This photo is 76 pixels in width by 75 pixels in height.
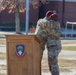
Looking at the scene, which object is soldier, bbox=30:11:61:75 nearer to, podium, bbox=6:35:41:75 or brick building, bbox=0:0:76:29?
podium, bbox=6:35:41:75

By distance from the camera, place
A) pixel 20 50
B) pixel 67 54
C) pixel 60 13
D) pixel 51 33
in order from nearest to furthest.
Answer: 1. pixel 20 50
2. pixel 51 33
3. pixel 67 54
4. pixel 60 13

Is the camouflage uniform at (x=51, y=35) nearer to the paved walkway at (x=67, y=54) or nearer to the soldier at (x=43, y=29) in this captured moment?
the soldier at (x=43, y=29)

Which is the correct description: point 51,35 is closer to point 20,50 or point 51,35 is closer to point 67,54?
point 20,50

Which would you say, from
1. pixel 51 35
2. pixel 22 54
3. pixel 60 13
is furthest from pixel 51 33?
pixel 60 13

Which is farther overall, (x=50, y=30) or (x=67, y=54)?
(x=67, y=54)

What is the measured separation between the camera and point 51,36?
975 centimetres

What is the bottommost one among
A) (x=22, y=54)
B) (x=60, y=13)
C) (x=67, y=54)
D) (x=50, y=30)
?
(x=67, y=54)

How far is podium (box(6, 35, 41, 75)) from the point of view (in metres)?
8.77

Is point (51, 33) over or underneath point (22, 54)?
over

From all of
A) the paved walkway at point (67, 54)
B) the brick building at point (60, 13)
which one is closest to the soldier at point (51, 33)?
the paved walkway at point (67, 54)

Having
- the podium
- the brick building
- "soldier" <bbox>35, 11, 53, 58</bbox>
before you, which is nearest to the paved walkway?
"soldier" <bbox>35, 11, 53, 58</bbox>

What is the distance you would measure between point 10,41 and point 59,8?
3127cm

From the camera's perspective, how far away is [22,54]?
29.0 ft

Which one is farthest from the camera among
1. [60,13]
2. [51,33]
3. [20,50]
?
[60,13]
